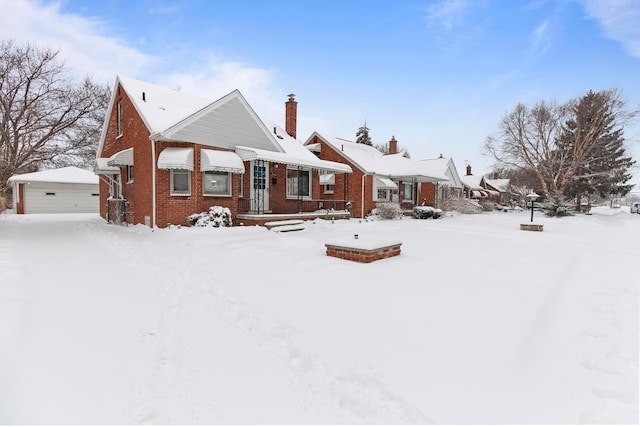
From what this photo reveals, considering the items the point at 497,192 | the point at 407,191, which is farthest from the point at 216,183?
the point at 497,192

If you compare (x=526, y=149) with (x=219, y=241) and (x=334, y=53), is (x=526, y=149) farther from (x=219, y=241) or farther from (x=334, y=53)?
(x=219, y=241)

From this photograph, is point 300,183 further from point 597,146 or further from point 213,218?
point 597,146

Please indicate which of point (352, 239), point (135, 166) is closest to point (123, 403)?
point (352, 239)

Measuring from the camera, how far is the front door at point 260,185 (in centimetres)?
1429

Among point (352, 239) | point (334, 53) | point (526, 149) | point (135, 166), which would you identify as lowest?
point (352, 239)


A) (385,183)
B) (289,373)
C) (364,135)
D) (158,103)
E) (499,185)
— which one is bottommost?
(289,373)

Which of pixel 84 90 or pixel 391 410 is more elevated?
pixel 84 90

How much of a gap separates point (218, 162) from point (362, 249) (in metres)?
7.66

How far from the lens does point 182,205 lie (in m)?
11.9

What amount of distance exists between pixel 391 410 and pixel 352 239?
5.13 m

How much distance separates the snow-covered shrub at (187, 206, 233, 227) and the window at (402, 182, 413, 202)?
17.4 metres

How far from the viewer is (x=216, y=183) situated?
12.7m

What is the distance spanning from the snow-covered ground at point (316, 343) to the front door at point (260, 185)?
8.10 meters

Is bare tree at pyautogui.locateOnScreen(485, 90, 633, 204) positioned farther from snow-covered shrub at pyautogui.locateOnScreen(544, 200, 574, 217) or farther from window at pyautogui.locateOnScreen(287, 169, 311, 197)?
window at pyautogui.locateOnScreen(287, 169, 311, 197)
